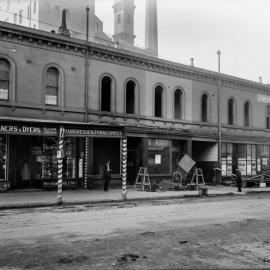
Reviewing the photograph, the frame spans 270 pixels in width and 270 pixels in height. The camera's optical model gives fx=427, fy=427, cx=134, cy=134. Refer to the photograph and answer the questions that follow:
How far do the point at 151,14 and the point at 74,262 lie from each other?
226 ft

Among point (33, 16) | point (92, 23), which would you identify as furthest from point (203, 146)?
point (33, 16)

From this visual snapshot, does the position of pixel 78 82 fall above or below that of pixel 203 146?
above

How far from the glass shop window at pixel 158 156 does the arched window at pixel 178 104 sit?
2.51 metres

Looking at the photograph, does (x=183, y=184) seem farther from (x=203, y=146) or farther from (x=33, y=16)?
(x=33, y=16)

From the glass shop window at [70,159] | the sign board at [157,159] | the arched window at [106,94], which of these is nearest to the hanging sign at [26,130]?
the glass shop window at [70,159]

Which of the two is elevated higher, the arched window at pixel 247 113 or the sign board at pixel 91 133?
the arched window at pixel 247 113

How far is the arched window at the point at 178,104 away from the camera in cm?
2984

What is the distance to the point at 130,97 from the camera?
2723cm

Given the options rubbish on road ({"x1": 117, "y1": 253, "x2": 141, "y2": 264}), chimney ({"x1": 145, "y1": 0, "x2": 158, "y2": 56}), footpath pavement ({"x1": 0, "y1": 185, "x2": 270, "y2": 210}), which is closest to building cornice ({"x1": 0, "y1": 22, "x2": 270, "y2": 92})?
footpath pavement ({"x1": 0, "y1": 185, "x2": 270, "y2": 210})

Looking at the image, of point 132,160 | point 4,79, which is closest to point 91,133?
point 4,79

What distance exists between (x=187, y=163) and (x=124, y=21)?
54.4m

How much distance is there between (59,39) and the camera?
76.0ft

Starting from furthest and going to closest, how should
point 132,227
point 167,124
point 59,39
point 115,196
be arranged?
point 167,124 < point 59,39 < point 115,196 < point 132,227

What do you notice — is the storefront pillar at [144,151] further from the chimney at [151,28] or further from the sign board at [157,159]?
the chimney at [151,28]
